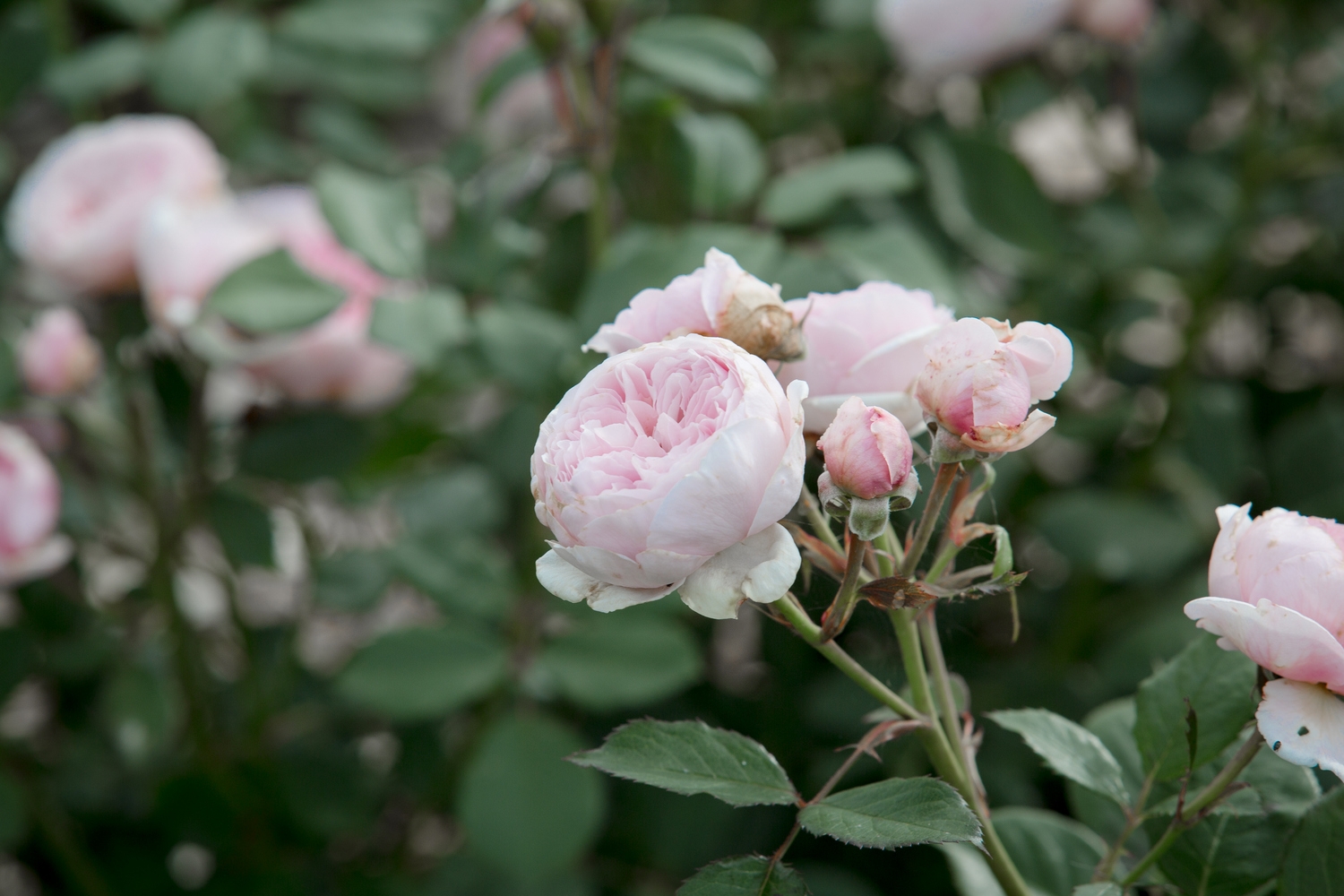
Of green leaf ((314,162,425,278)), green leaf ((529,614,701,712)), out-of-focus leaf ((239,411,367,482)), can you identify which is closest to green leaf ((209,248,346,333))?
green leaf ((314,162,425,278))

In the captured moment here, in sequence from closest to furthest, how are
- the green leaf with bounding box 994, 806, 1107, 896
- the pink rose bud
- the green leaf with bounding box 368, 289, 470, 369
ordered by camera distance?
the green leaf with bounding box 994, 806, 1107, 896, the green leaf with bounding box 368, 289, 470, 369, the pink rose bud

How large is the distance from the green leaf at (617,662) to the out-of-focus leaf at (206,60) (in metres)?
0.49

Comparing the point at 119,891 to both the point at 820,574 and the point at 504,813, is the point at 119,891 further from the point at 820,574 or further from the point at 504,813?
the point at 820,574

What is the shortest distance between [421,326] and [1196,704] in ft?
1.51

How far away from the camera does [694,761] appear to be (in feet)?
1.15

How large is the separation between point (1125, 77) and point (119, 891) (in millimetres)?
1046

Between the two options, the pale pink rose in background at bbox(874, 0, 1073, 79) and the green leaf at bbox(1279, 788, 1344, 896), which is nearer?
A: the green leaf at bbox(1279, 788, 1344, 896)

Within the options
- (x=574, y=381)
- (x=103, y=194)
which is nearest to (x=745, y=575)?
(x=574, y=381)

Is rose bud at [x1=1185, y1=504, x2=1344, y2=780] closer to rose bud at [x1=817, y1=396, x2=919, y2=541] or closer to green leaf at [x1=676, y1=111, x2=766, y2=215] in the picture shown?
rose bud at [x1=817, y1=396, x2=919, y2=541]

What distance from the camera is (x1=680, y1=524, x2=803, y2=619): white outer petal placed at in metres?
0.30

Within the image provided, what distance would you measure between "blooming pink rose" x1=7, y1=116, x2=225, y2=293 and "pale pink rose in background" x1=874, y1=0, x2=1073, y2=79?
1.72ft

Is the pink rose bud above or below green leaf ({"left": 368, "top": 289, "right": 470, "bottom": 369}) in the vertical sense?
below

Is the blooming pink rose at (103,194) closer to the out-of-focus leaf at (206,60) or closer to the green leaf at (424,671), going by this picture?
the out-of-focus leaf at (206,60)

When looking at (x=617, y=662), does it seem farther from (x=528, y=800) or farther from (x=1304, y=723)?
(x=1304, y=723)
